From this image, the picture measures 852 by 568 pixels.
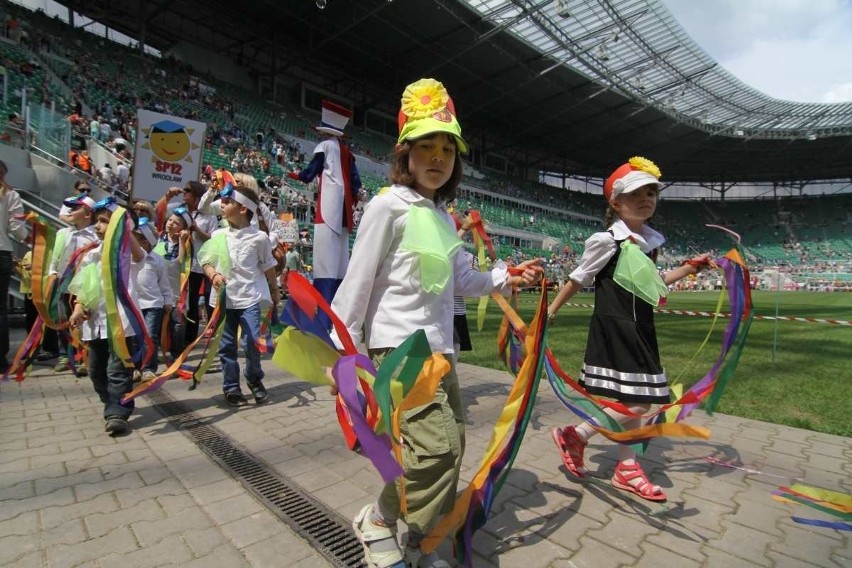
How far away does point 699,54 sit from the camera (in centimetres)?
3244

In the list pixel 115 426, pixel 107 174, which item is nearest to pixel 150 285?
pixel 115 426

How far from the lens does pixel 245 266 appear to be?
168 inches

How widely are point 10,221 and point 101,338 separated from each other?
9.08 ft

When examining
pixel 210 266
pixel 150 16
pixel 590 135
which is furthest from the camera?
pixel 590 135

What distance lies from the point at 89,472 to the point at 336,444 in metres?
1.51

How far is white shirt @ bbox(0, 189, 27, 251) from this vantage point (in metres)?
5.15

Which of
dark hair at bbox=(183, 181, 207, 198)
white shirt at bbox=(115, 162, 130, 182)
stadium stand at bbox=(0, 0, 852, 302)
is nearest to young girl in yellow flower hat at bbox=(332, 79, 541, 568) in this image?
dark hair at bbox=(183, 181, 207, 198)

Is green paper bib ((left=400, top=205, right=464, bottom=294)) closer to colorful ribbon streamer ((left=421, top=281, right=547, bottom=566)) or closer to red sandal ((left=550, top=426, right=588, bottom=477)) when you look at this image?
colorful ribbon streamer ((left=421, top=281, right=547, bottom=566))

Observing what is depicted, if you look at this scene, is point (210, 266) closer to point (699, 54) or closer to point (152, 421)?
point (152, 421)

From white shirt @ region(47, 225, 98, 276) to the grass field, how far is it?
481 centimetres

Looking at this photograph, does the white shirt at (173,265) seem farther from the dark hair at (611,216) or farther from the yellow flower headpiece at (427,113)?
the dark hair at (611,216)

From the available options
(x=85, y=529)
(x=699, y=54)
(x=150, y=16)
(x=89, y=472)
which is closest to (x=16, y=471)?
(x=89, y=472)

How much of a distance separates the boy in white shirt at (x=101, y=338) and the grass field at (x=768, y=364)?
164 inches

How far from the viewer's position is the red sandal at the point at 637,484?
2.64m
